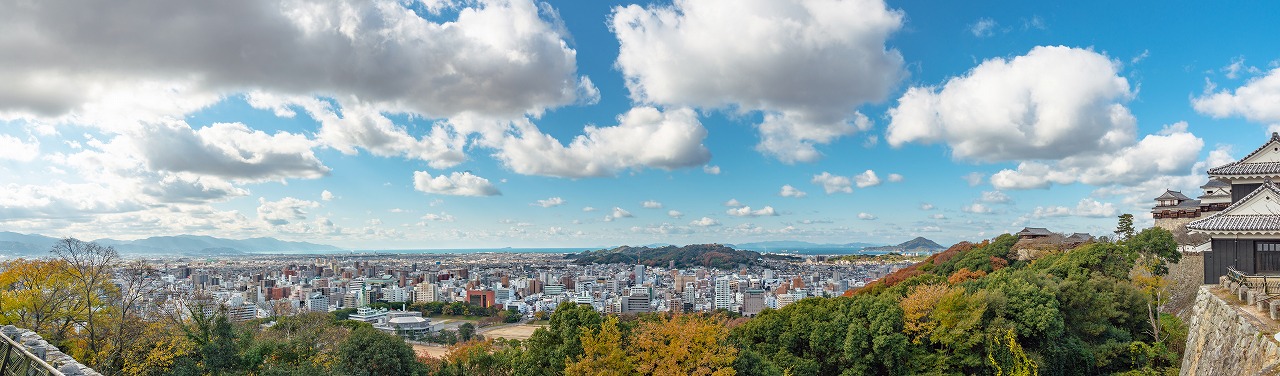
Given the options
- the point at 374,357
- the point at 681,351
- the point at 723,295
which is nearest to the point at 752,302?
the point at 723,295

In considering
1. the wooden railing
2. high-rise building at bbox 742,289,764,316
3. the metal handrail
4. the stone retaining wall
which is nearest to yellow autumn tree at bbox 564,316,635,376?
the metal handrail

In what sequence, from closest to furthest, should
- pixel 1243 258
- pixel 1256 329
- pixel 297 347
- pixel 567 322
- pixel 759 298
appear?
pixel 1256 329 < pixel 1243 258 < pixel 567 322 < pixel 297 347 < pixel 759 298

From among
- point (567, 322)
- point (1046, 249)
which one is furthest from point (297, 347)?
point (1046, 249)

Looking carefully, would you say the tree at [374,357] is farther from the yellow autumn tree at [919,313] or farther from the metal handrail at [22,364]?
the yellow autumn tree at [919,313]

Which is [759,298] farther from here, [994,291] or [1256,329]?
[1256,329]

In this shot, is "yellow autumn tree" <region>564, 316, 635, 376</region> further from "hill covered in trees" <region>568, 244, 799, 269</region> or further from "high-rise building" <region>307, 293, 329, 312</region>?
"hill covered in trees" <region>568, 244, 799, 269</region>

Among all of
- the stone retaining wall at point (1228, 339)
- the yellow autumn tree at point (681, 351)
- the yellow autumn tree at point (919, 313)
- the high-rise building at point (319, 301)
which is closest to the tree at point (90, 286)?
the yellow autumn tree at point (681, 351)

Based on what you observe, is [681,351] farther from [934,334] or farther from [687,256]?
[687,256]
